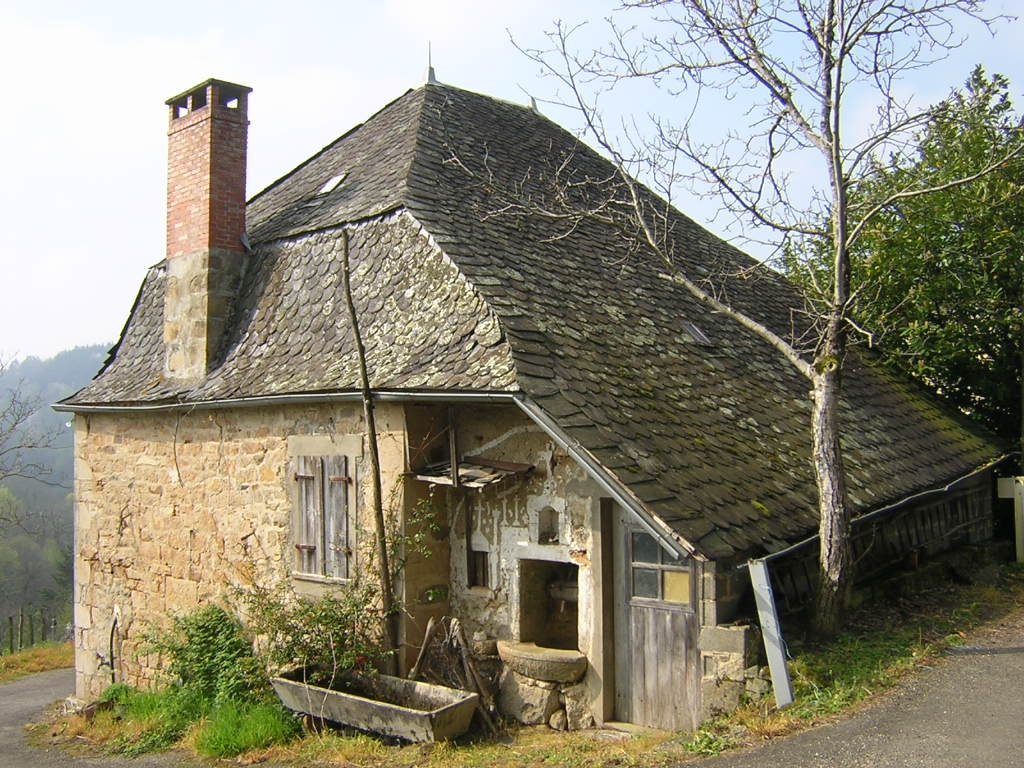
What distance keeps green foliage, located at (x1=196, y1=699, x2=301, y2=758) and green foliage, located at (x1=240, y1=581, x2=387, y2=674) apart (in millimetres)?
442

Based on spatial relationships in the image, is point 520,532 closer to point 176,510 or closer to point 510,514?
point 510,514

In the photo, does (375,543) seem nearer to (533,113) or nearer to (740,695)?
(740,695)

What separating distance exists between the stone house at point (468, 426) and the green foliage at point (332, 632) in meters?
0.32

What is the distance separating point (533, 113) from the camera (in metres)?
14.1

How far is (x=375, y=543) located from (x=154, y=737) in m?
3.10

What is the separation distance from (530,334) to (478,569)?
2.20 metres

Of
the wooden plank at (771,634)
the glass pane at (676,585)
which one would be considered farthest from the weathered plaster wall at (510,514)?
the wooden plank at (771,634)

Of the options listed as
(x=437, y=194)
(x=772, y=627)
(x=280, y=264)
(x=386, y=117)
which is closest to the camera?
(x=772, y=627)

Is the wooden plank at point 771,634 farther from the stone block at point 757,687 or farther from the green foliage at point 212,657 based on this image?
the green foliage at point 212,657

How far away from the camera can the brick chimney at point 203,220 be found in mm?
10195

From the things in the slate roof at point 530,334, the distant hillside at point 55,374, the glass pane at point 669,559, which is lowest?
the glass pane at point 669,559

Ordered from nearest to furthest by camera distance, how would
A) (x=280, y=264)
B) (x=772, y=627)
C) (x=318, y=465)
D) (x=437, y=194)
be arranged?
(x=772, y=627), (x=318, y=465), (x=437, y=194), (x=280, y=264)

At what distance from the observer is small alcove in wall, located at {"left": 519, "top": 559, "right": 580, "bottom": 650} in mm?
7809

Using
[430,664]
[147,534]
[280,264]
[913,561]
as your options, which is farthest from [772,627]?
[147,534]
